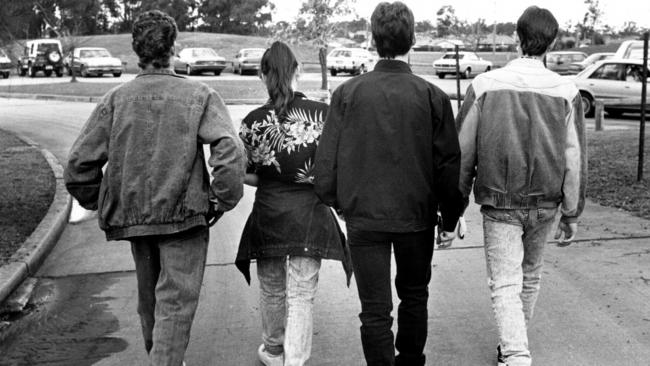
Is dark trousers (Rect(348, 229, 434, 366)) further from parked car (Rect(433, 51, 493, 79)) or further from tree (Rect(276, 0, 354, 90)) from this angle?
parked car (Rect(433, 51, 493, 79))

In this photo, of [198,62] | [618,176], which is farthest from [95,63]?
[618,176]

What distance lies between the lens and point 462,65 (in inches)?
1597

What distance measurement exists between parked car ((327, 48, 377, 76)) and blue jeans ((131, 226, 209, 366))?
1426 inches

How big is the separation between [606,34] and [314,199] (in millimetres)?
73682

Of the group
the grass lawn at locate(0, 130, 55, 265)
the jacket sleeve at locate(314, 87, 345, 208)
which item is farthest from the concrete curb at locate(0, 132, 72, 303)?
the jacket sleeve at locate(314, 87, 345, 208)

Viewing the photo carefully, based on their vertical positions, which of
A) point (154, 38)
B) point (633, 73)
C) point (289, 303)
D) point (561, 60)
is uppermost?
point (154, 38)

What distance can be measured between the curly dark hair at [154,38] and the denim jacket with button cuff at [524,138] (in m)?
1.49

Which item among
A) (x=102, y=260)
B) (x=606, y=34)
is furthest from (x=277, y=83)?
(x=606, y=34)

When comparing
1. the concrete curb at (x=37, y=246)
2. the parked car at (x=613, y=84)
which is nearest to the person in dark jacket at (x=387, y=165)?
the concrete curb at (x=37, y=246)

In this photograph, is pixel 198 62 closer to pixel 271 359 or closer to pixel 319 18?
pixel 319 18

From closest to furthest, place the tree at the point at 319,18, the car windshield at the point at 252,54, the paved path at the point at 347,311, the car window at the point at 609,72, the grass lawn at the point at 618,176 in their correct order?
the paved path at the point at 347,311 < the grass lawn at the point at 618,176 < the car window at the point at 609,72 < the tree at the point at 319,18 < the car windshield at the point at 252,54

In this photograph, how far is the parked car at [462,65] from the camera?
129 feet

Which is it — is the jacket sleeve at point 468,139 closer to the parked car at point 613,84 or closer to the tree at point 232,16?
the parked car at point 613,84

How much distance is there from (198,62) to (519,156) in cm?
3700
